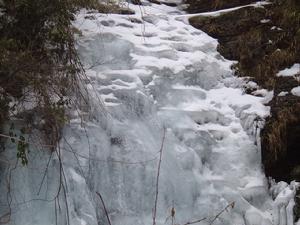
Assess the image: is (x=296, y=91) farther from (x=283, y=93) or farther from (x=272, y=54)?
(x=272, y=54)

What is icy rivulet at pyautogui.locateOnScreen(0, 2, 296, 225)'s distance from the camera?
4016 millimetres

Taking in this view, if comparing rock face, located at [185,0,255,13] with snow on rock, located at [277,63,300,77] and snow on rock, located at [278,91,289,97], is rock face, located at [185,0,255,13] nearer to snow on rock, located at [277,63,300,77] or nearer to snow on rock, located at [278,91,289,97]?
snow on rock, located at [277,63,300,77]

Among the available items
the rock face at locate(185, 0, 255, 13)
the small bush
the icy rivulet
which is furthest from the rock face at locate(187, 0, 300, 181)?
the small bush

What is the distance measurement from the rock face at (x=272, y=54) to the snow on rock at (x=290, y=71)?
6 cm

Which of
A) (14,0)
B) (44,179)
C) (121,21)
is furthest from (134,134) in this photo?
(121,21)

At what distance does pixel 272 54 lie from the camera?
566cm

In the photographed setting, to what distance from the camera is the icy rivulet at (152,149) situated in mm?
4016

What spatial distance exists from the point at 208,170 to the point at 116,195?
101cm

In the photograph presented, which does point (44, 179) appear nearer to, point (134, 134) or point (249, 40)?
point (134, 134)

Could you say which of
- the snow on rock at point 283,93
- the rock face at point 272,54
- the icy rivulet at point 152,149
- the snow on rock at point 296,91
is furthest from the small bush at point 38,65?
the snow on rock at point 296,91

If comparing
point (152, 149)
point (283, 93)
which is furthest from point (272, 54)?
point (152, 149)

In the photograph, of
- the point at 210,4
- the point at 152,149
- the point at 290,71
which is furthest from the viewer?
the point at 210,4

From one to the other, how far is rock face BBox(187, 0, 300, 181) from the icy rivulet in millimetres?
159

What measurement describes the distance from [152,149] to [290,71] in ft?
6.74
